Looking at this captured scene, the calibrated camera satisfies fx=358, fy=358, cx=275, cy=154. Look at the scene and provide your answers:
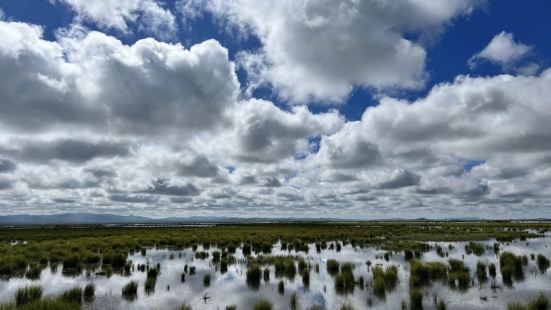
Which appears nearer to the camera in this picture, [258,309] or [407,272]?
[258,309]

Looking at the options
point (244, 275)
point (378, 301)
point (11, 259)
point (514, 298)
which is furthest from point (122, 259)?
point (514, 298)

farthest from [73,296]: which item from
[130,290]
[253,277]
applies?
[253,277]

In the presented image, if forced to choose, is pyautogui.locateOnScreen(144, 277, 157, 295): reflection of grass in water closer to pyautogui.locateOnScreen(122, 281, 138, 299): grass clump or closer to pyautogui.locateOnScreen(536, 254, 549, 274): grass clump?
pyautogui.locateOnScreen(122, 281, 138, 299): grass clump

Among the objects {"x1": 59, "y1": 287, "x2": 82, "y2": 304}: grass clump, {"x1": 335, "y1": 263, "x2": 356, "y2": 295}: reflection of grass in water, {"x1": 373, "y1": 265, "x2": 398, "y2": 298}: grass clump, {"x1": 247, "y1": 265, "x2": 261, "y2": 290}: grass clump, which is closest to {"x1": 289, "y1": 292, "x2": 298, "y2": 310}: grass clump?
{"x1": 335, "y1": 263, "x2": 356, "y2": 295}: reflection of grass in water

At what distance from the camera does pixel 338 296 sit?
1470 cm

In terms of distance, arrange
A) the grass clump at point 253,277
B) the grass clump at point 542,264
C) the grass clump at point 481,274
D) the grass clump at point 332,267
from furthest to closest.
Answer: the grass clump at point 332,267 → the grass clump at point 542,264 → the grass clump at point 253,277 → the grass clump at point 481,274

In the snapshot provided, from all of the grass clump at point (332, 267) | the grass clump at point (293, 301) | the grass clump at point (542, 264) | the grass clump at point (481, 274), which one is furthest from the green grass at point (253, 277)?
the grass clump at point (542, 264)

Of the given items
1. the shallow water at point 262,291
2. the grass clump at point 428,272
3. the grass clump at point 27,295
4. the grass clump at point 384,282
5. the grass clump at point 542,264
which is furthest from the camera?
the grass clump at point 542,264

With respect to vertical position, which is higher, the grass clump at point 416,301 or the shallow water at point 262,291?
the grass clump at point 416,301

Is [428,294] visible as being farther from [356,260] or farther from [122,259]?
[122,259]

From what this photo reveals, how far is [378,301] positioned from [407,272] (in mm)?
6888

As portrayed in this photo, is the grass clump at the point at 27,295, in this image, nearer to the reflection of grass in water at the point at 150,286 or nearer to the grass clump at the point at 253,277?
the reflection of grass in water at the point at 150,286

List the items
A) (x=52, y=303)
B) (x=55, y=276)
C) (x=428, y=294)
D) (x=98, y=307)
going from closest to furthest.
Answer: (x=52, y=303), (x=98, y=307), (x=428, y=294), (x=55, y=276)

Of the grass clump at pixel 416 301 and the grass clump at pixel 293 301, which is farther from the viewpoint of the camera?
the grass clump at pixel 293 301
